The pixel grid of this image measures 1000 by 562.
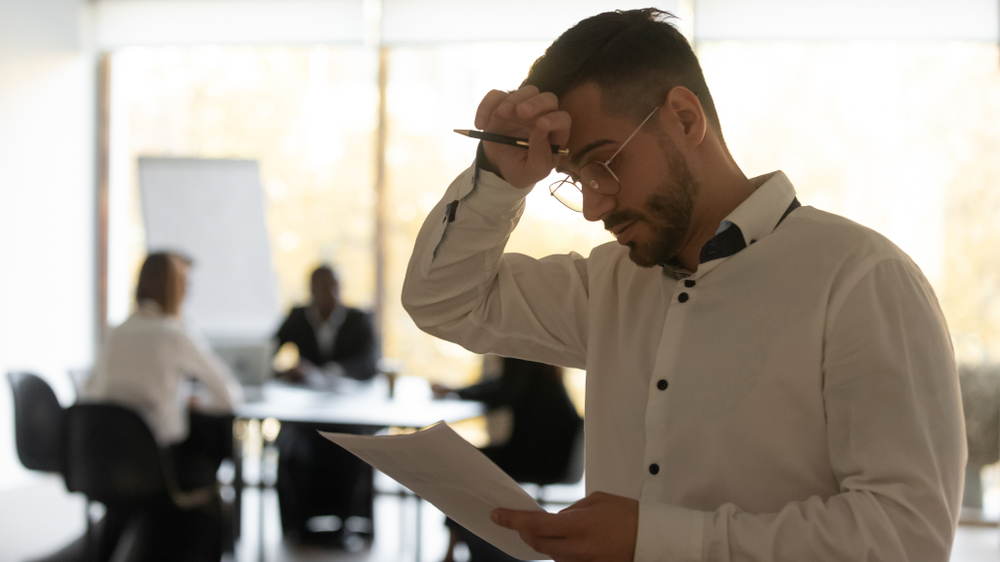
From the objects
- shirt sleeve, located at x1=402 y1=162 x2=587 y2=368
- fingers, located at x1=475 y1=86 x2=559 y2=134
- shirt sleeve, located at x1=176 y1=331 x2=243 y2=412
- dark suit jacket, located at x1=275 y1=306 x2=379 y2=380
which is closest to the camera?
fingers, located at x1=475 y1=86 x2=559 y2=134

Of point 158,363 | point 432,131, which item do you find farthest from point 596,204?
point 432,131

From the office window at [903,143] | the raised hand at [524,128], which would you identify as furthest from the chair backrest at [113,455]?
the office window at [903,143]

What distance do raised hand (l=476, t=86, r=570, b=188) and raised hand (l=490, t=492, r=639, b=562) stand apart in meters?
0.47

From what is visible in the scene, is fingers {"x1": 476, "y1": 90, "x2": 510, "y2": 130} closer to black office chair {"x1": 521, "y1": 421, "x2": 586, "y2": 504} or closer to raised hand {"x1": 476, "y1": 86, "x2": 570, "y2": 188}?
raised hand {"x1": 476, "y1": 86, "x2": 570, "y2": 188}

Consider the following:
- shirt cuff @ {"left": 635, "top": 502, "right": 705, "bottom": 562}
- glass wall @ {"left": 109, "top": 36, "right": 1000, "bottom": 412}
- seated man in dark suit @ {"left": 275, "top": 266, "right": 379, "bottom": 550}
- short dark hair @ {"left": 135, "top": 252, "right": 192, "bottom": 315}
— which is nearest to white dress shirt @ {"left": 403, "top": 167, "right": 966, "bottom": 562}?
shirt cuff @ {"left": 635, "top": 502, "right": 705, "bottom": 562}

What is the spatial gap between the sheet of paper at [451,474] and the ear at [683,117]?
20.2 inches

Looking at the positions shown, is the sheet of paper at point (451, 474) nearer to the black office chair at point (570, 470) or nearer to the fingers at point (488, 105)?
the fingers at point (488, 105)

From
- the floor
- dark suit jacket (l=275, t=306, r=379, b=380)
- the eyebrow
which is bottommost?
the floor

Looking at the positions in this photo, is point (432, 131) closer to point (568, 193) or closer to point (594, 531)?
point (568, 193)

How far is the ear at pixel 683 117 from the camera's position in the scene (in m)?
1.09

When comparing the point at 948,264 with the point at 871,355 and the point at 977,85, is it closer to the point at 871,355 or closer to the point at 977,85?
the point at 977,85

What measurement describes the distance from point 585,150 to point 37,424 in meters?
3.55

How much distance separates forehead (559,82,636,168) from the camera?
111cm

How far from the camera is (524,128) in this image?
Result: 1.15 m
